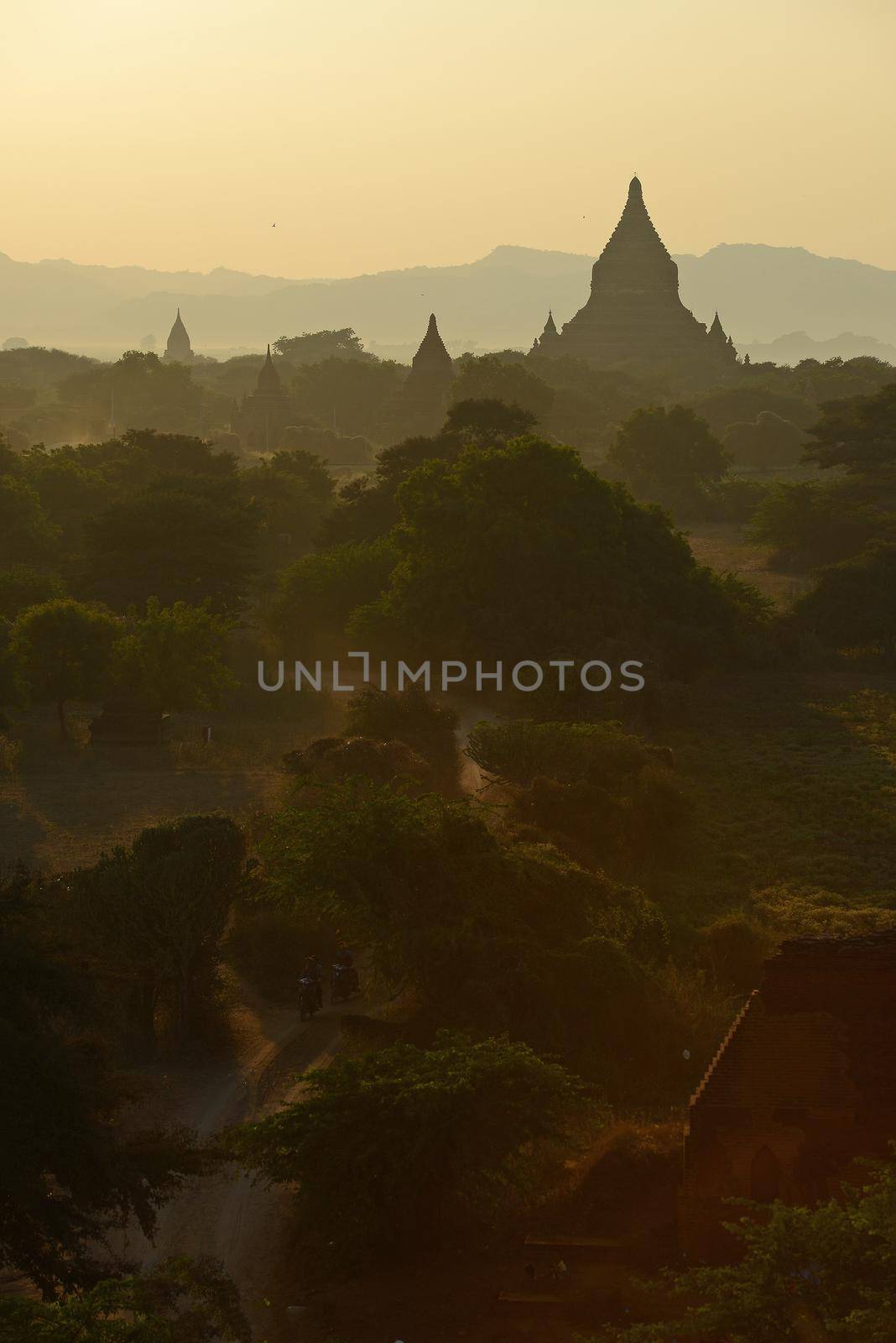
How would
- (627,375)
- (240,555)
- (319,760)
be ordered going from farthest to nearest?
(627,375)
(240,555)
(319,760)

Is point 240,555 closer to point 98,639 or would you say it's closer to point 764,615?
point 98,639

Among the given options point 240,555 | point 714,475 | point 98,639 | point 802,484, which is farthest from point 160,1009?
point 714,475

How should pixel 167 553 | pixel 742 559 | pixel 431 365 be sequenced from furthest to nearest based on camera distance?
pixel 431 365 < pixel 742 559 < pixel 167 553

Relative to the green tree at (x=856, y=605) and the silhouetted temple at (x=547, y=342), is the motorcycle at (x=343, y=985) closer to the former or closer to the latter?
the green tree at (x=856, y=605)

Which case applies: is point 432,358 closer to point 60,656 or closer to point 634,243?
point 634,243

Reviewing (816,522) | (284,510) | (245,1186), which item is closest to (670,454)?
(816,522)

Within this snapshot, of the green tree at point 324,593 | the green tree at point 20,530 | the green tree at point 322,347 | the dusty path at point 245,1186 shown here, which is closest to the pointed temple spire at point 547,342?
the green tree at point 322,347

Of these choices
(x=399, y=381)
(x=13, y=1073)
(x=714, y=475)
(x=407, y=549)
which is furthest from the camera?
(x=399, y=381)
